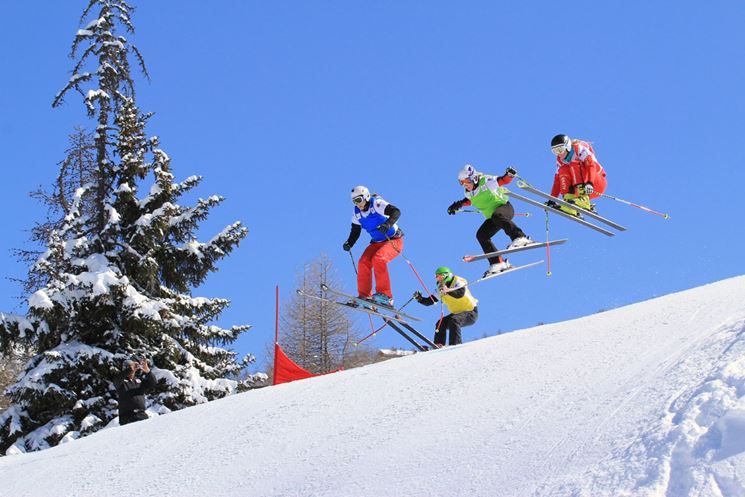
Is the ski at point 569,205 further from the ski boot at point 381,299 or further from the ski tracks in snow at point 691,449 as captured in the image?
the ski tracks in snow at point 691,449

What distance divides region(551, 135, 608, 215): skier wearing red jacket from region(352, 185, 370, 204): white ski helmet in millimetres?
2927

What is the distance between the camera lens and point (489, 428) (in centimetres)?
743

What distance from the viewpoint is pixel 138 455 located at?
9.88m

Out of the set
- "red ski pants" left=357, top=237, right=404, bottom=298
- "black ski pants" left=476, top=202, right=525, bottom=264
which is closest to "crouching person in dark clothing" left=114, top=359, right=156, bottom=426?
"red ski pants" left=357, top=237, right=404, bottom=298

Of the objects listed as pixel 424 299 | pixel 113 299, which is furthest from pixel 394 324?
pixel 113 299

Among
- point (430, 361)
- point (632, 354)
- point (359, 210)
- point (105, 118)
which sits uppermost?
point (105, 118)

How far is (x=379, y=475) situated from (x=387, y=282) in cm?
718

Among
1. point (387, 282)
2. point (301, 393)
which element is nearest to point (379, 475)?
point (301, 393)

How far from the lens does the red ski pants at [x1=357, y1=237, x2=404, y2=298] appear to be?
551 inches

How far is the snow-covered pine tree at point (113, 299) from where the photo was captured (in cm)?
1728

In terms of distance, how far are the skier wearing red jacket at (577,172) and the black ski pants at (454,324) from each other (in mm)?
2256

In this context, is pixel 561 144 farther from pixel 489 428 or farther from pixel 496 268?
pixel 489 428

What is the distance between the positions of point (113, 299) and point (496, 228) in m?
7.76

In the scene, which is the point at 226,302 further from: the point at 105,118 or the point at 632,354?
the point at 632,354
